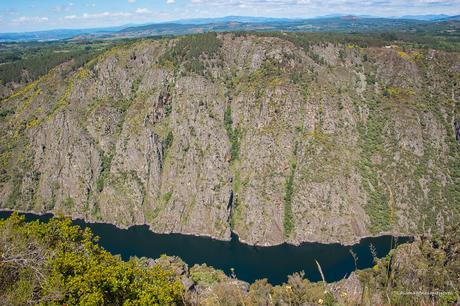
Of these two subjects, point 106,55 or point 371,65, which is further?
point 106,55

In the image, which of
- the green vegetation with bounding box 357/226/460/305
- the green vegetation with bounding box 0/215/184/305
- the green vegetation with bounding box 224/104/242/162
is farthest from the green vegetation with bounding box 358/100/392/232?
the green vegetation with bounding box 0/215/184/305

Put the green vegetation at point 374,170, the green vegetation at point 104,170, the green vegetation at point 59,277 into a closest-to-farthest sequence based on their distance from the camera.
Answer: the green vegetation at point 59,277 < the green vegetation at point 374,170 < the green vegetation at point 104,170

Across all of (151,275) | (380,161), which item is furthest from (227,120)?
(151,275)

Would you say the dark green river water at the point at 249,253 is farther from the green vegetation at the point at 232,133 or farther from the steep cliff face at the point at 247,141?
the green vegetation at the point at 232,133

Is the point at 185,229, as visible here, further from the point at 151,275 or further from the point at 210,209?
the point at 151,275

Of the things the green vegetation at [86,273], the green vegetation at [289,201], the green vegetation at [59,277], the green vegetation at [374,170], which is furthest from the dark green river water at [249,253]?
the green vegetation at [59,277]

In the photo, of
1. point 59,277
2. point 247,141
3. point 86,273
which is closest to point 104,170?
point 247,141

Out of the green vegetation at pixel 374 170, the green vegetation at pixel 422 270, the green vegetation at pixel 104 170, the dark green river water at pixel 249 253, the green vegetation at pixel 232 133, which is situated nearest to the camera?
the green vegetation at pixel 422 270
